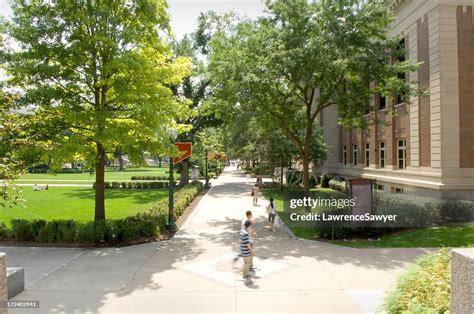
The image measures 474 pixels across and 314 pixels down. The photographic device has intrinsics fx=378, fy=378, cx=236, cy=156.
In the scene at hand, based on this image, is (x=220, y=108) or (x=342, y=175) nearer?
(x=220, y=108)

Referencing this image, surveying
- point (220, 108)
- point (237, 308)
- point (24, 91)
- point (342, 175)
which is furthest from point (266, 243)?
point (342, 175)

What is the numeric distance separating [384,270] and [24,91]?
12.7m

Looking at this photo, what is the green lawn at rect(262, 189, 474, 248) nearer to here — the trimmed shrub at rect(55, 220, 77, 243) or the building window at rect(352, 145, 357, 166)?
the trimmed shrub at rect(55, 220, 77, 243)

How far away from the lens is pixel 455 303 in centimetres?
469

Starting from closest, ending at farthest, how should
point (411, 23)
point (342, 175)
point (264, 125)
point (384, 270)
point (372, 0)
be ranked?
point (384, 270) < point (372, 0) < point (411, 23) < point (264, 125) < point (342, 175)

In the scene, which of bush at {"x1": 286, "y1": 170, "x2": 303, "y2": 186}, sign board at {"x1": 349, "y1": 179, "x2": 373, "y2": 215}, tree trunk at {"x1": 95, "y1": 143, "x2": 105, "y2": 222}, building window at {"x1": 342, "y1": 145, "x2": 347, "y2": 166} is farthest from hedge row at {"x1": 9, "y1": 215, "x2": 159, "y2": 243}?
building window at {"x1": 342, "y1": 145, "x2": 347, "y2": 166}

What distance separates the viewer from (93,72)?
1320 centimetres

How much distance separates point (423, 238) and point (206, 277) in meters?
8.68

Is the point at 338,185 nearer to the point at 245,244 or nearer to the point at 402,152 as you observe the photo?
the point at 402,152

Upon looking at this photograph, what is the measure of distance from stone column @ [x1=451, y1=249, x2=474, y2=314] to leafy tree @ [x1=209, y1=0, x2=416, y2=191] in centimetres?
1204

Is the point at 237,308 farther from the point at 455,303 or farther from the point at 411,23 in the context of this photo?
the point at 411,23

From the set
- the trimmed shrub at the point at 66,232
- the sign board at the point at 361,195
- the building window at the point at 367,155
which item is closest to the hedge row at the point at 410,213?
the sign board at the point at 361,195

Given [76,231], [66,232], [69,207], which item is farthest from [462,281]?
[69,207]

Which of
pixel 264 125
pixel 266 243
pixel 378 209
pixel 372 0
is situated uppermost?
pixel 372 0
